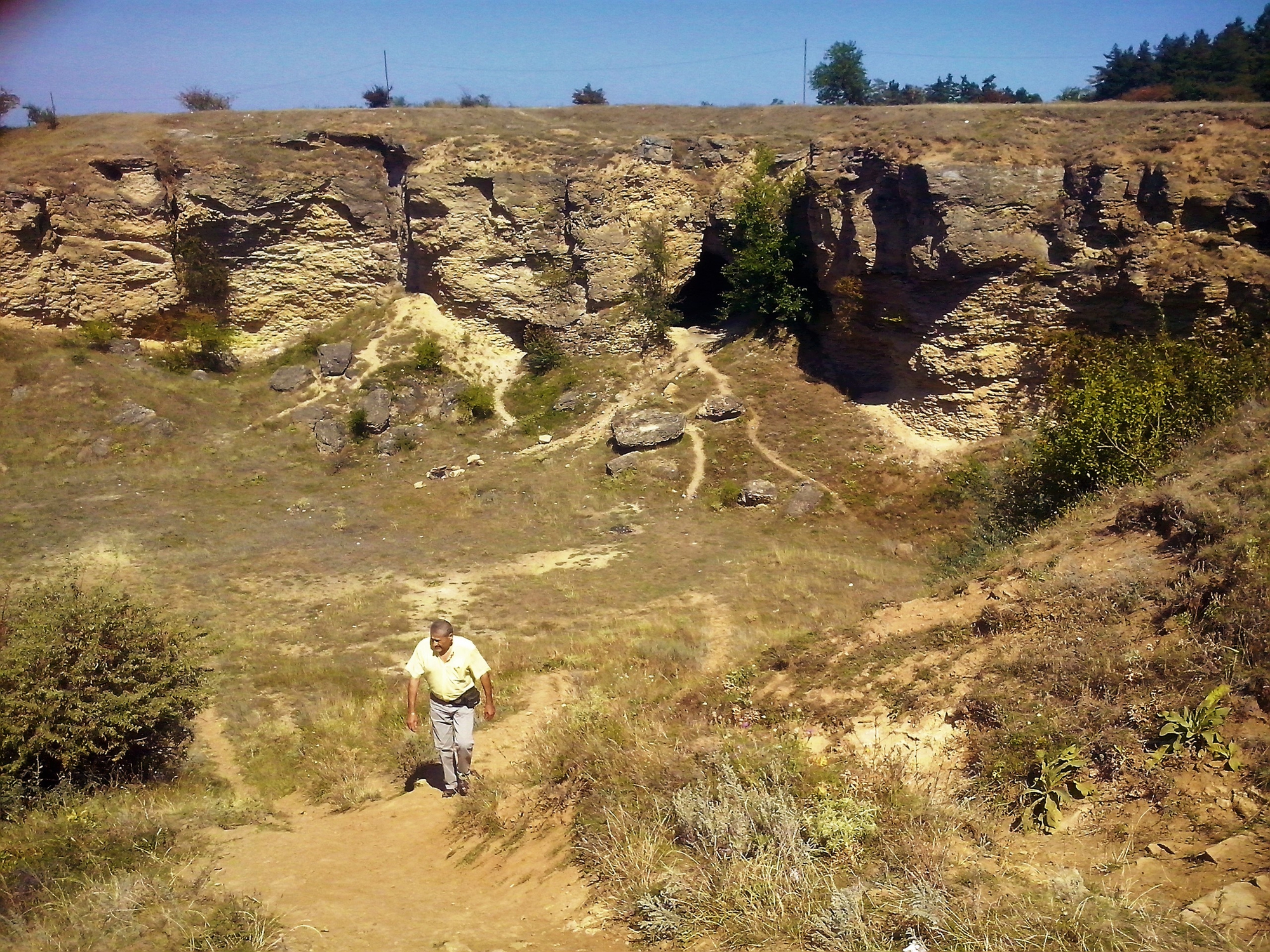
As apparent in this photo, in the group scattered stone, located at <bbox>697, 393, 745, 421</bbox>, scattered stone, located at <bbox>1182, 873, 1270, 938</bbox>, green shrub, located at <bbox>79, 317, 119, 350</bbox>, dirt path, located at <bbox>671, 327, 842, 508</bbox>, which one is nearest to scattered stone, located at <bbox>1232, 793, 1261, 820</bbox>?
scattered stone, located at <bbox>1182, 873, 1270, 938</bbox>

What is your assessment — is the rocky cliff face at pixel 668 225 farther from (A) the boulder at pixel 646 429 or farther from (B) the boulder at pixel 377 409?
(B) the boulder at pixel 377 409

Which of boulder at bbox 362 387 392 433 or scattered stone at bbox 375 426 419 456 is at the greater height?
boulder at bbox 362 387 392 433

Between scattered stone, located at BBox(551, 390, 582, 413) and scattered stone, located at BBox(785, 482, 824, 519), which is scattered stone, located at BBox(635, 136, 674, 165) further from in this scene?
scattered stone, located at BBox(785, 482, 824, 519)

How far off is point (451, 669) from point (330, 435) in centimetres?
1861

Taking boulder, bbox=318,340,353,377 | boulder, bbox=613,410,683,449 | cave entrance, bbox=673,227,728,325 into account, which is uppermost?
cave entrance, bbox=673,227,728,325

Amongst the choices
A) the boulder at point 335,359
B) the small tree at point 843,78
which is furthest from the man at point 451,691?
the small tree at point 843,78

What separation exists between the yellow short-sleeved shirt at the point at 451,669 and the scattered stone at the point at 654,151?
22418 millimetres

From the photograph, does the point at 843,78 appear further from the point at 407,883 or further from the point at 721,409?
the point at 407,883

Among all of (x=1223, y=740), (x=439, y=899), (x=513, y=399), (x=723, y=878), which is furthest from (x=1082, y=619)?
(x=513, y=399)

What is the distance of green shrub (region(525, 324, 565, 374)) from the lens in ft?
87.6

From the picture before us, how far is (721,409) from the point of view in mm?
23484

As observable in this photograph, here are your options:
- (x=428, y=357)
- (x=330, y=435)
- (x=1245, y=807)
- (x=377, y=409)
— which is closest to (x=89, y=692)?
(x=1245, y=807)

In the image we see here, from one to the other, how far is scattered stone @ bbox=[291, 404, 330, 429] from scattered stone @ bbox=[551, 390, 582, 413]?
21.7ft

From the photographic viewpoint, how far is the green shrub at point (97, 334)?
26312mm
